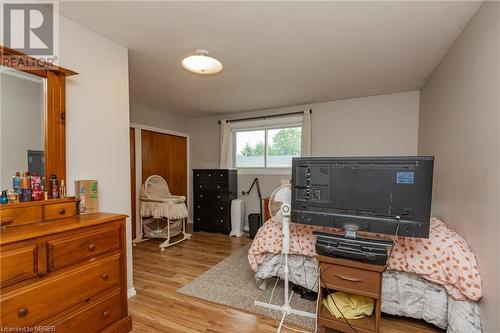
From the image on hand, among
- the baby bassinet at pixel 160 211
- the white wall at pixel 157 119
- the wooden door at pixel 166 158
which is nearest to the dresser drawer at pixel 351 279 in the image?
the baby bassinet at pixel 160 211

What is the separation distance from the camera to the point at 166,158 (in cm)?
452

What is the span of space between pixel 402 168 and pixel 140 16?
2.16m

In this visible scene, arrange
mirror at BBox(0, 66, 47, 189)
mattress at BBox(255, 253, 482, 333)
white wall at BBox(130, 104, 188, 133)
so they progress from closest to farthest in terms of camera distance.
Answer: mirror at BBox(0, 66, 47, 189) → mattress at BBox(255, 253, 482, 333) → white wall at BBox(130, 104, 188, 133)

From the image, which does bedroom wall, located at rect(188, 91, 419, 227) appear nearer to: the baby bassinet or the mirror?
the baby bassinet

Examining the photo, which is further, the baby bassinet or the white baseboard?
the baby bassinet

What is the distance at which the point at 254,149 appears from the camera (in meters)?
4.50

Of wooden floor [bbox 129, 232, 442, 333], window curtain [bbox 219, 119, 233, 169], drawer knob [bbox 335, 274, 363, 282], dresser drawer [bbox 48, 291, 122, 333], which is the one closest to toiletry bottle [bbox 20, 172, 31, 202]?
dresser drawer [bbox 48, 291, 122, 333]

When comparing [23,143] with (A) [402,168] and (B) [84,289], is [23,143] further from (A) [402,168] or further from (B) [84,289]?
(A) [402,168]

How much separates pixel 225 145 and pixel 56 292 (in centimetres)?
354

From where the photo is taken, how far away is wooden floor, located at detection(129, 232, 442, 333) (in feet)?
5.79

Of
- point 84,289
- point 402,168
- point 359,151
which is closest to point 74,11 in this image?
point 84,289

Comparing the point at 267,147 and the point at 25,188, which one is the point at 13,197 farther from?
the point at 267,147

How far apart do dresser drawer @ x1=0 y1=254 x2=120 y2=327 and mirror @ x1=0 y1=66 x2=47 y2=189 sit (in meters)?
0.67

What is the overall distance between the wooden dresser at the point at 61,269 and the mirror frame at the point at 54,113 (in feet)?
0.90
